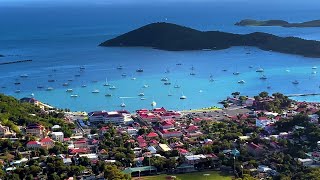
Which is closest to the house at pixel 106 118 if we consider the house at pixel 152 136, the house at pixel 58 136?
the house at pixel 152 136

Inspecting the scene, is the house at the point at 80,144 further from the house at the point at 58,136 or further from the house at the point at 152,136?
the house at the point at 152,136

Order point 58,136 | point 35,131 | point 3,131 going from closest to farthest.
Result: point 3,131, point 58,136, point 35,131

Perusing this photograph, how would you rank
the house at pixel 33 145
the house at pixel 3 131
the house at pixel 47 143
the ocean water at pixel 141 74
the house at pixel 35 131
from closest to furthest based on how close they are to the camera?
1. the house at pixel 33 145
2. the house at pixel 47 143
3. the house at pixel 3 131
4. the house at pixel 35 131
5. the ocean water at pixel 141 74

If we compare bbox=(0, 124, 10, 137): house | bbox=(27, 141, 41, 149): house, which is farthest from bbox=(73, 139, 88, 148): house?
bbox=(0, 124, 10, 137): house

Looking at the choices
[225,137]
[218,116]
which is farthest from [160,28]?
[225,137]

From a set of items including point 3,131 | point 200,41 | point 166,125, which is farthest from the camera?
point 200,41

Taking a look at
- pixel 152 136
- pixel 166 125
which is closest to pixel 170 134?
pixel 152 136

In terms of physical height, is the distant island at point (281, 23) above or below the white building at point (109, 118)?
above

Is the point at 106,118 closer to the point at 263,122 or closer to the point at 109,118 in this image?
the point at 109,118

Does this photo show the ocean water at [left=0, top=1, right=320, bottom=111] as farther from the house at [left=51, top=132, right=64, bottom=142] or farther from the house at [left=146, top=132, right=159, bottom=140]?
the house at [left=51, top=132, right=64, bottom=142]
